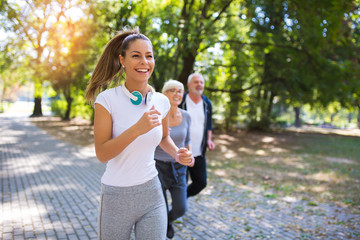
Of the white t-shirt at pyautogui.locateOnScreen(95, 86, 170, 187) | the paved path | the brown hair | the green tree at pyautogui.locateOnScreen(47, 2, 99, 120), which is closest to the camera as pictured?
the white t-shirt at pyautogui.locateOnScreen(95, 86, 170, 187)

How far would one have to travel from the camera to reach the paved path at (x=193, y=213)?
4832 millimetres

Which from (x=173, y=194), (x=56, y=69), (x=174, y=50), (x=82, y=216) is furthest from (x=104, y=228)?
(x=56, y=69)

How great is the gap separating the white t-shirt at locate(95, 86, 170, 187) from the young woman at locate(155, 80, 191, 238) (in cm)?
212

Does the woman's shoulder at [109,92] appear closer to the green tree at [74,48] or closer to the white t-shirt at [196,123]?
the white t-shirt at [196,123]

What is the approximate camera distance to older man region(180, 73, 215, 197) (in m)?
5.16

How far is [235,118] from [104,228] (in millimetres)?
22012

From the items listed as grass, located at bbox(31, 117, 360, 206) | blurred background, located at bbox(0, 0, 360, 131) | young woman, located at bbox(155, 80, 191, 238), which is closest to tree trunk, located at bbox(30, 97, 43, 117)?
blurred background, located at bbox(0, 0, 360, 131)

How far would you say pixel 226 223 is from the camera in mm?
5367

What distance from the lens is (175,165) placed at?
432cm

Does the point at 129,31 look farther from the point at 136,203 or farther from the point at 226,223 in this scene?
the point at 226,223

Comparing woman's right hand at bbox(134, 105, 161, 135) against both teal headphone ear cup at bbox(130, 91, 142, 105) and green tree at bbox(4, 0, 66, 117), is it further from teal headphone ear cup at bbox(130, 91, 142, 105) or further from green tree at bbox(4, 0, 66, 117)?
green tree at bbox(4, 0, 66, 117)

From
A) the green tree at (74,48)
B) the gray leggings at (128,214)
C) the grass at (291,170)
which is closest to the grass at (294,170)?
the grass at (291,170)

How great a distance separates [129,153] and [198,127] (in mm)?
3308

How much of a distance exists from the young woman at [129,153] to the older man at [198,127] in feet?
9.82
